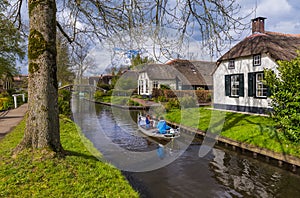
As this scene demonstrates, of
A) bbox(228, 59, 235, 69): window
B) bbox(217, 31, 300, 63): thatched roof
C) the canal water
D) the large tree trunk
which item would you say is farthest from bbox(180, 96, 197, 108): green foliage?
the large tree trunk

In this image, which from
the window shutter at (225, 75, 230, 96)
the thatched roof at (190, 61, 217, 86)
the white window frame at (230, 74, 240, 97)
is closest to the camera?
the white window frame at (230, 74, 240, 97)

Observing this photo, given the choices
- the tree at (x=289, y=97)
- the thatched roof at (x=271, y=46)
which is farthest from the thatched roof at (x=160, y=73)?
the tree at (x=289, y=97)

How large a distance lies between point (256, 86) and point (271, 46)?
105 inches

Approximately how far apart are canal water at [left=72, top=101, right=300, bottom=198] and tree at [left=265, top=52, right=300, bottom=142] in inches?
66.6

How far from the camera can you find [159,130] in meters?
11.7

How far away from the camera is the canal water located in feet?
21.2

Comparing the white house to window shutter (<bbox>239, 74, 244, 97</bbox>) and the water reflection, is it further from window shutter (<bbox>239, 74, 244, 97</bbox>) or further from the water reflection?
the water reflection

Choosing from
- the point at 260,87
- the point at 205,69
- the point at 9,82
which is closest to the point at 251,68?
the point at 260,87

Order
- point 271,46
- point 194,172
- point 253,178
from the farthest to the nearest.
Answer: point 271,46, point 194,172, point 253,178

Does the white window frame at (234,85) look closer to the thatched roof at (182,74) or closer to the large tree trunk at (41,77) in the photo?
the large tree trunk at (41,77)

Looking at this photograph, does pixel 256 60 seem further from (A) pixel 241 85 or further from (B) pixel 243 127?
(B) pixel 243 127

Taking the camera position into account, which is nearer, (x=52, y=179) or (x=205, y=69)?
(x=52, y=179)

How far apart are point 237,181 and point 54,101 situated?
5.98m

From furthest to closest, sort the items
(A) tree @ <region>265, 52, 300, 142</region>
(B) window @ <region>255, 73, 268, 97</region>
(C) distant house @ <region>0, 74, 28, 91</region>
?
1. (C) distant house @ <region>0, 74, 28, 91</region>
2. (B) window @ <region>255, 73, 268, 97</region>
3. (A) tree @ <region>265, 52, 300, 142</region>
